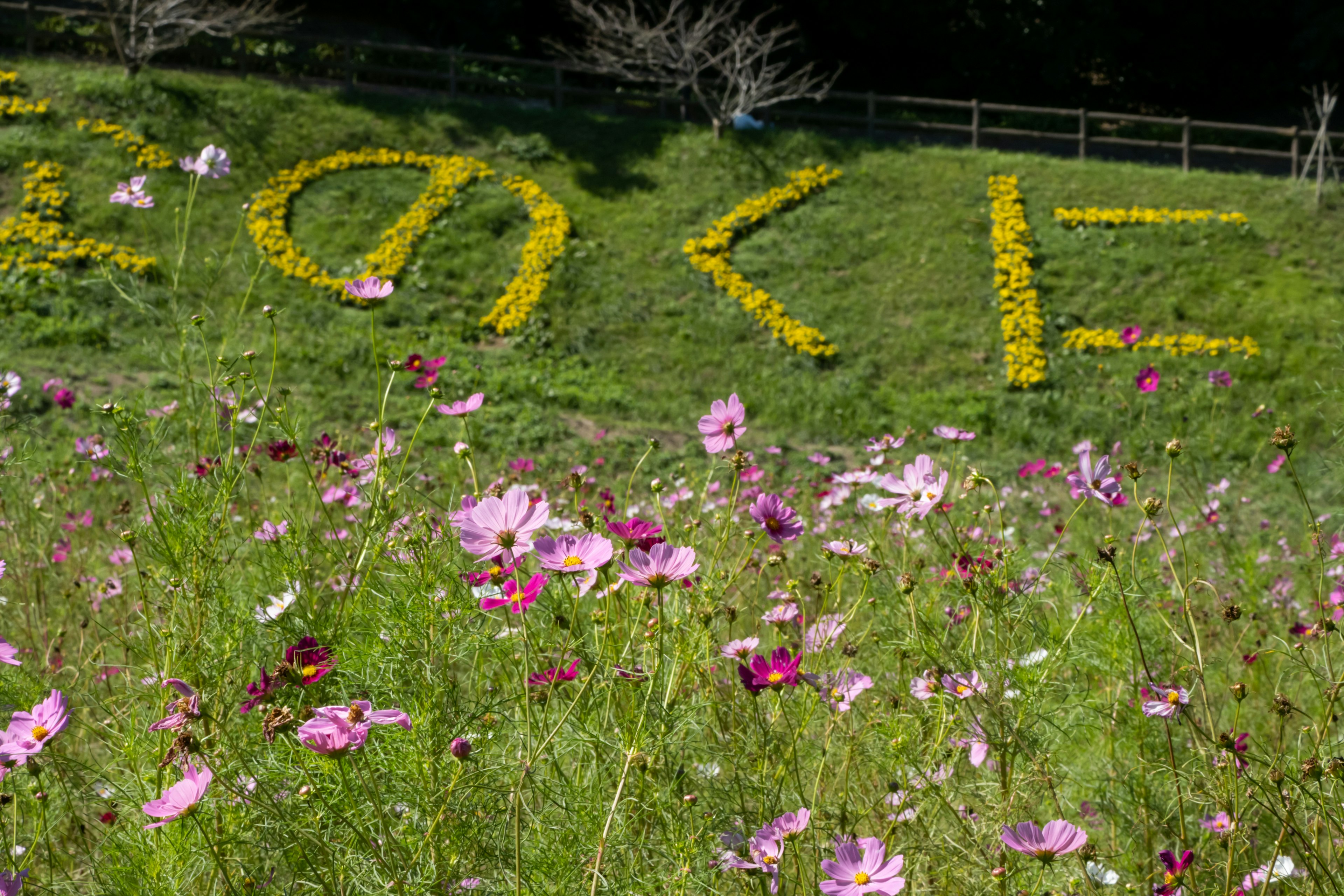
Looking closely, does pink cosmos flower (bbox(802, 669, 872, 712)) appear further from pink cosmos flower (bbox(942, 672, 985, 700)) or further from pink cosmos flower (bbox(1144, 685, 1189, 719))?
pink cosmos flower (bbox(1144, 685, 1189, 719))

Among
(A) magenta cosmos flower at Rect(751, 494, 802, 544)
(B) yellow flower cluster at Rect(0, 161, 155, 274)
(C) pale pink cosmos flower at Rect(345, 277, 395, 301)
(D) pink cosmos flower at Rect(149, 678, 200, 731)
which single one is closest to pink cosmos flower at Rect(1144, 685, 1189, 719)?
(A) magenta cosmos flower at Rect(751, 494, 802, 544)

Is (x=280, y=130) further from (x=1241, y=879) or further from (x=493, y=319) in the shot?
(x=1241, y=879)

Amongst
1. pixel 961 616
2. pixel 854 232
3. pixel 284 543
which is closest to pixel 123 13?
pixel 854 232

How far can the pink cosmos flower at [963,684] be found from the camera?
1.11m

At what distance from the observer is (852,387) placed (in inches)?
314

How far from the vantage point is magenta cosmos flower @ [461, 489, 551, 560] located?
959 millimetres

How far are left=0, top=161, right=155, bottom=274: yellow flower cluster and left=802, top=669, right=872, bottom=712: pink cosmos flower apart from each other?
8733 millimetres

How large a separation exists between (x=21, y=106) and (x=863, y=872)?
12824 mm

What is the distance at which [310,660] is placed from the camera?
1183 millimetres

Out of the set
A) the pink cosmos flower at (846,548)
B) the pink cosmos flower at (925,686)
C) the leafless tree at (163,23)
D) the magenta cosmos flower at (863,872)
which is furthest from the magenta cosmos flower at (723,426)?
the leafless tree at (163,23)

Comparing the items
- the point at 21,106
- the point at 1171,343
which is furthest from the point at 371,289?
the point at 21,106

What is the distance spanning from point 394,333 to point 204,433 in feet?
18.2

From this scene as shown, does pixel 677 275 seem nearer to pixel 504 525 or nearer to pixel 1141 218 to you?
pixel 1141 218

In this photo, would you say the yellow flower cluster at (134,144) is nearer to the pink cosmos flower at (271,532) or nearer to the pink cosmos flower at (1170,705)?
the pink cosmos flower at (271,532)
